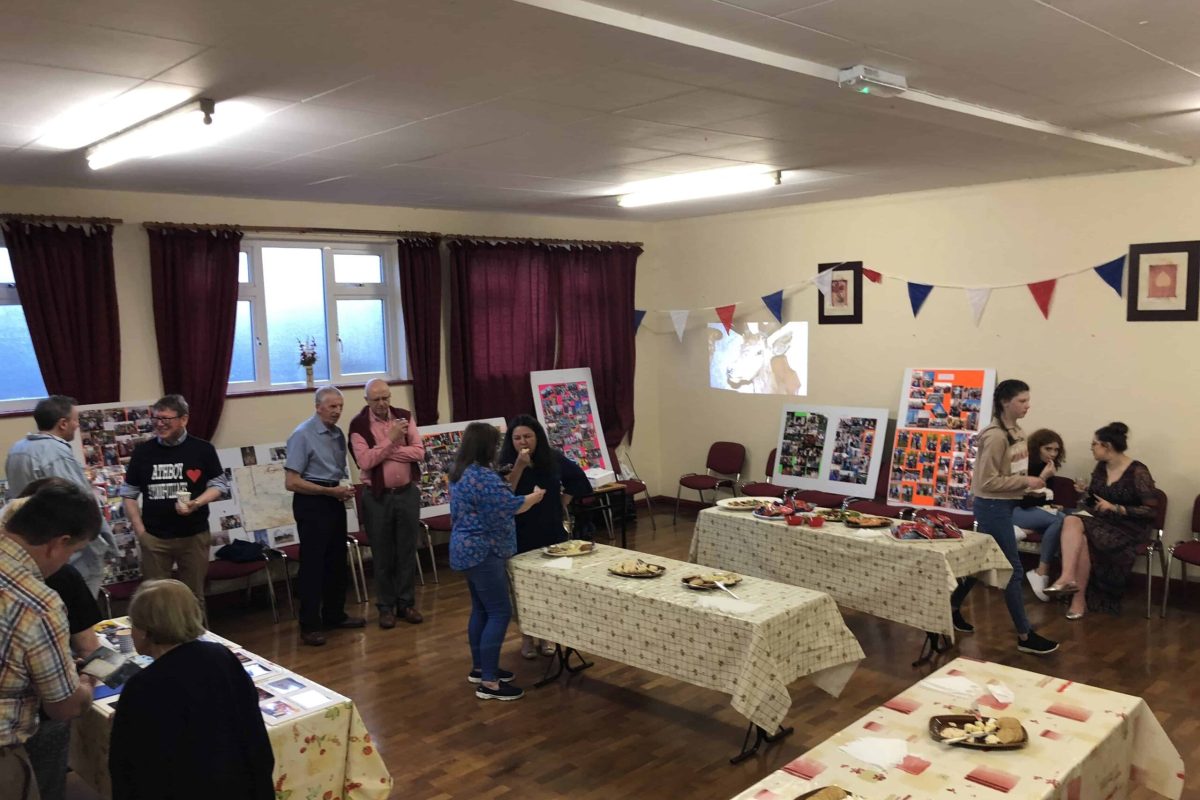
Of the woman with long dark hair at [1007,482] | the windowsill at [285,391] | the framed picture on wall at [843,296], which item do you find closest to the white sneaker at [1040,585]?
the woman with long dark hair at [1007,482]

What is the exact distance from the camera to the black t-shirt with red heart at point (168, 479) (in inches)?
196

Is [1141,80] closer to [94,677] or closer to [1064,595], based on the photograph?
[1064,595]

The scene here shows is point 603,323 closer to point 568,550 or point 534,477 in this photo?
point 534,477

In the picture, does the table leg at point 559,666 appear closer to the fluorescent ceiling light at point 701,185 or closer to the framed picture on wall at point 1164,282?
the fluorescent ceiling light at point 701,185

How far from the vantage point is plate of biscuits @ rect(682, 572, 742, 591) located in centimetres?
418

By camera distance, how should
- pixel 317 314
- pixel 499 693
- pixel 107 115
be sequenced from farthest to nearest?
pixel 317 314
pixel 499 693
pixel 107 115

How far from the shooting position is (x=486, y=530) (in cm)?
454

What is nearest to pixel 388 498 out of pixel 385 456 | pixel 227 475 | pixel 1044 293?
pixel 385 456

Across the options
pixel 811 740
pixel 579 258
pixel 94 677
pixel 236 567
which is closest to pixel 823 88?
pixel 811 740

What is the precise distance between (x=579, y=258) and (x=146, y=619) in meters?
6.65

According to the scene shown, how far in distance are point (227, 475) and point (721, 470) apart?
4393mm

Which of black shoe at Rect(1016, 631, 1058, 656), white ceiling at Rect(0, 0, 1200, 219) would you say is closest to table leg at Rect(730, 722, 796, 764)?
black shoe at Rect(1016, 631, 1058, 656)

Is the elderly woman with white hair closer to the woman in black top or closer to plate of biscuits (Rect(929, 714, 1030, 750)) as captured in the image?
plate of biscuits (Rect(929, 714, 1030, 750))

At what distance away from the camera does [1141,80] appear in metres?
3.66
